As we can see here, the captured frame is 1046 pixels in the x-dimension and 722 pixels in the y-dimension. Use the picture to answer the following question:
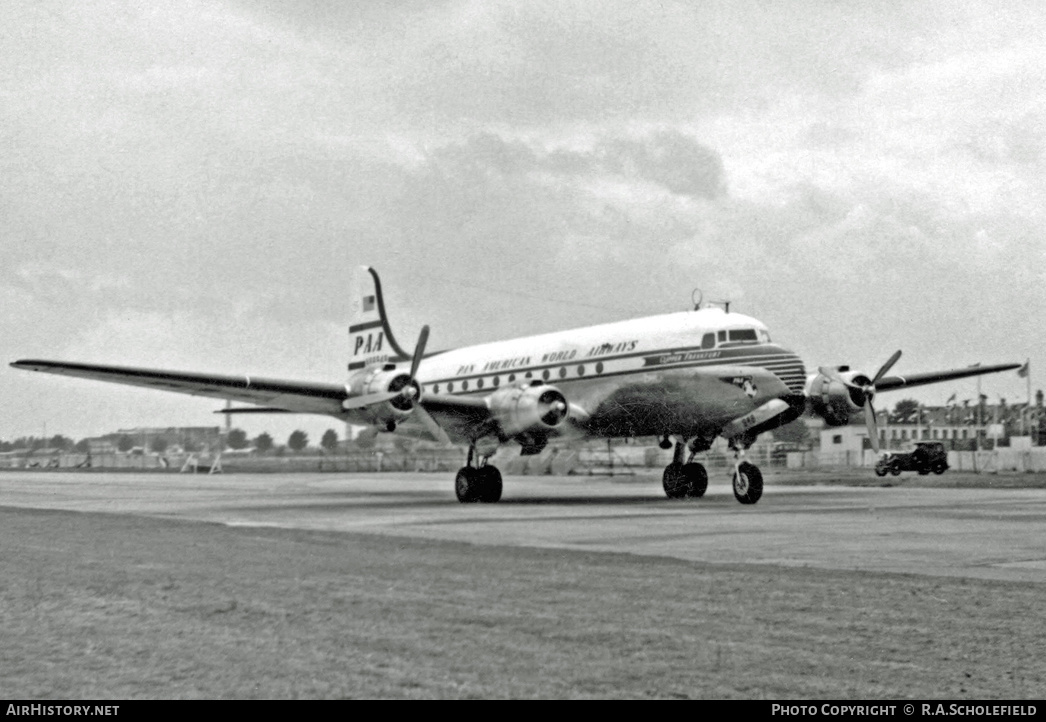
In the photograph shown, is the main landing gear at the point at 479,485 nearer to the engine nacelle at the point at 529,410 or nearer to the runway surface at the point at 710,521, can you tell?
the runway surface at the point at 710,521

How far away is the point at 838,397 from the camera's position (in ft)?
100

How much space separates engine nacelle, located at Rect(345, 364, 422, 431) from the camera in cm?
2827

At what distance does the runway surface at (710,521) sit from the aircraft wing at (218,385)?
2.72m

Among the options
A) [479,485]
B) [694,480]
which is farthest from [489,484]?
[694,480]

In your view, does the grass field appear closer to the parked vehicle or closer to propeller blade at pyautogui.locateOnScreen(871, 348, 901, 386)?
propeller blade at pyautogui.locateOnScreen(871, 348, 901, 386)

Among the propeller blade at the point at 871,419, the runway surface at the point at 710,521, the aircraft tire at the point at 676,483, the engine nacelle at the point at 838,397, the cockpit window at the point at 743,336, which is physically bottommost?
the runway surface at the point at 710,521

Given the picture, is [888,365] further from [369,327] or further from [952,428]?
[952,428]

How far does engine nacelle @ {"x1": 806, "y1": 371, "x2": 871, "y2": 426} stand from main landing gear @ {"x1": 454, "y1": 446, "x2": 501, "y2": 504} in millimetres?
8910

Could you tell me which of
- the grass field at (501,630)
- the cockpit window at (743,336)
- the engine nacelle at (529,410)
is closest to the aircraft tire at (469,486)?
the engine nacelle at (529,410)

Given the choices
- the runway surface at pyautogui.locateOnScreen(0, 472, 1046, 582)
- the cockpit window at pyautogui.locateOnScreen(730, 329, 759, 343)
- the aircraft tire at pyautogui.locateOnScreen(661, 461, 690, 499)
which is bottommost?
the runway surface at pyautogui.locateOnScreen(0, 472, 1046, 582)

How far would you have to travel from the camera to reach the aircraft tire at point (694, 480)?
31.2 meters

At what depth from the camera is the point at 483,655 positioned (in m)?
7.08

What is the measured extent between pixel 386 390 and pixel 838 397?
40.0 ft

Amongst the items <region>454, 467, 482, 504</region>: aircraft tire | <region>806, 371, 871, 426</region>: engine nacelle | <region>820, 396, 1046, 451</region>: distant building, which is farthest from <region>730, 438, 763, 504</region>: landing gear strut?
<region>820, 396, 1046, 451</region>: distant building
